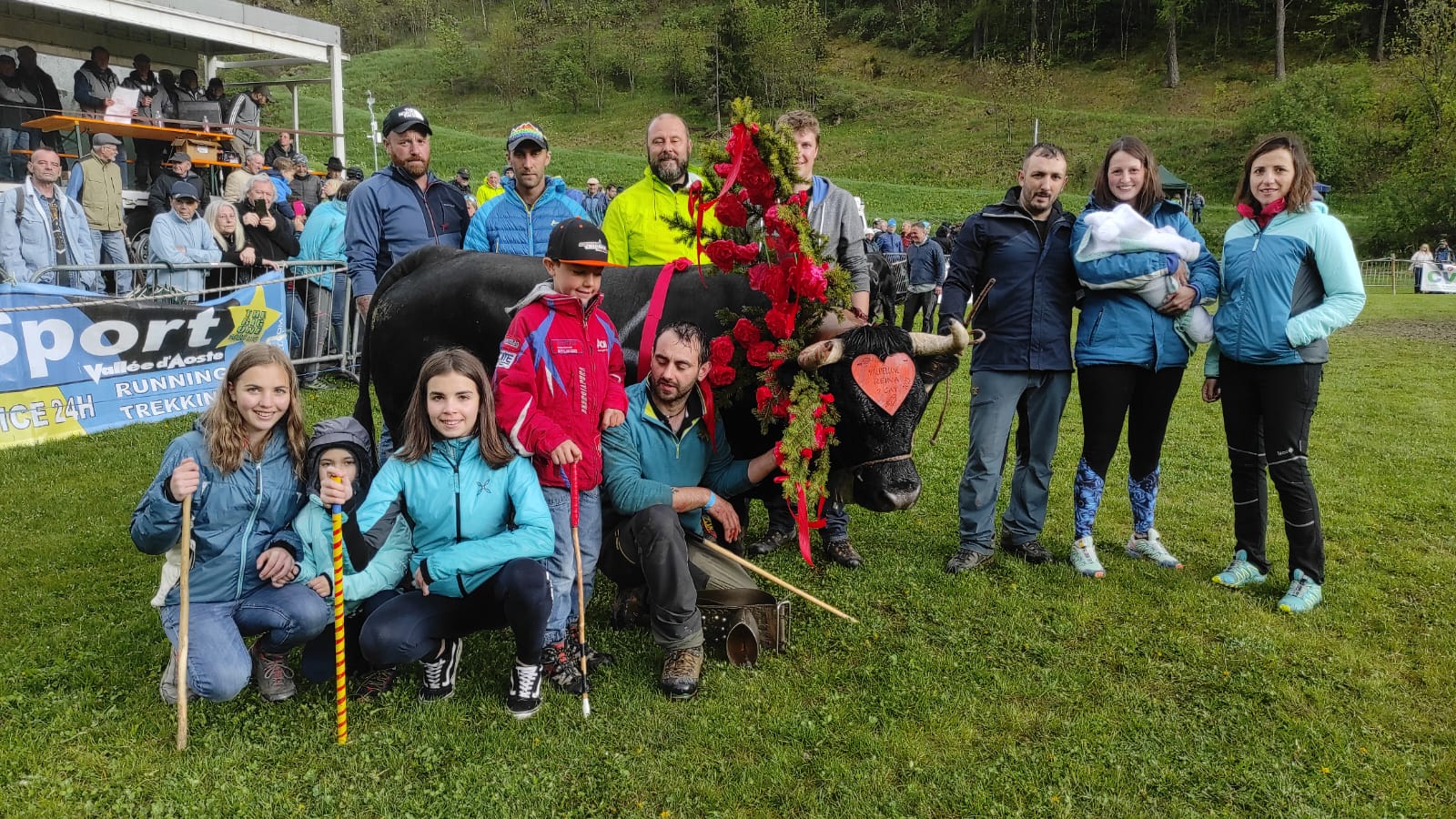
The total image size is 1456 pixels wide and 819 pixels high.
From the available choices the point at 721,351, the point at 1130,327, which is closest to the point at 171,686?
the point at 721,351

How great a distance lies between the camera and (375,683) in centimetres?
355

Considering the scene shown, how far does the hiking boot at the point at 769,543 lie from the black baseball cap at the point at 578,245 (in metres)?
2.28

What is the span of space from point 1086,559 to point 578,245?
3.40 metres

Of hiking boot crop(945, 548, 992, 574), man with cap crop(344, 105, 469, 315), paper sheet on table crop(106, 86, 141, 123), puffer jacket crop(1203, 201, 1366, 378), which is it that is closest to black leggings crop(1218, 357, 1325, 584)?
puffer jacket crop(1203, 201, 1366, 378)

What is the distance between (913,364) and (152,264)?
7857mm

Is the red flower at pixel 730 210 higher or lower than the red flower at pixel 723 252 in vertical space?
higher

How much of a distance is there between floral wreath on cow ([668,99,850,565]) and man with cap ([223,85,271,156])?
1369cm

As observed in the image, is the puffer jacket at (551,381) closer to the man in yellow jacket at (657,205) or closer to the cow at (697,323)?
the cow at (697,323)

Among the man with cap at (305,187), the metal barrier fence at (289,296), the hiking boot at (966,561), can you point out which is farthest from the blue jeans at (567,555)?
the man with cap at (305,187)

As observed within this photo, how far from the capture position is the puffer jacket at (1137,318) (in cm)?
454

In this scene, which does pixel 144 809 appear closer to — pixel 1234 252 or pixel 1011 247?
pixel 1011 247

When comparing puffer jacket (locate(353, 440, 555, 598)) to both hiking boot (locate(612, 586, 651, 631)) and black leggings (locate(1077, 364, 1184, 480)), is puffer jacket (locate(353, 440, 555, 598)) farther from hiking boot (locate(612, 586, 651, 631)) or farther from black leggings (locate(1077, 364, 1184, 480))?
black leggings (locate(1077, 364, 1184, 480))

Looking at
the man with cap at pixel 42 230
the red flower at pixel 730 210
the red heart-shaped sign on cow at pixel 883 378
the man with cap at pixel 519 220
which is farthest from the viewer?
the man with cap at pixel 42 230

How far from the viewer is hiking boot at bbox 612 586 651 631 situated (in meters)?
4.31
